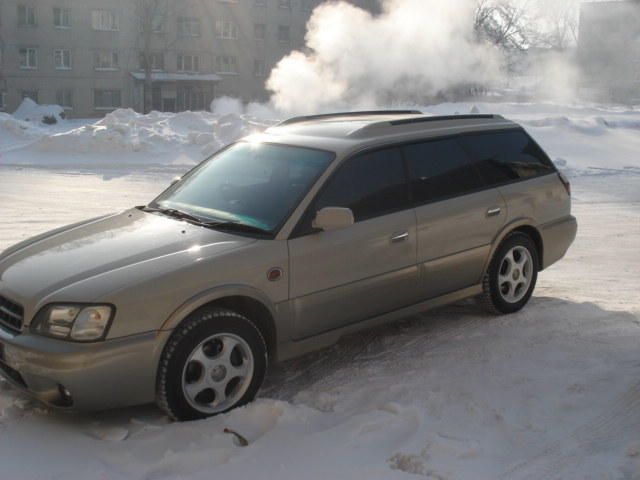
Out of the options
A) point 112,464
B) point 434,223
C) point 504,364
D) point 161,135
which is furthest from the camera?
point 161,135

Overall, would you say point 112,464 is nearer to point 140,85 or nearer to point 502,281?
point 502,281

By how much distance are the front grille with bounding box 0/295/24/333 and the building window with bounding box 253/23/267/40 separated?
57.4 meters

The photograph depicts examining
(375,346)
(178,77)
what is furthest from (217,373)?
(178,77)

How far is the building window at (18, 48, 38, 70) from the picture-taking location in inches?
1986

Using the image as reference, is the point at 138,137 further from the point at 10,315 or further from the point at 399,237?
the point at 10,315

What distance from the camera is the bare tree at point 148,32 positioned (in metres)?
52.9

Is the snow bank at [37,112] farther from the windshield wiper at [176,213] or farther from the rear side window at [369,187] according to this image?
the rear side window at [369,187]

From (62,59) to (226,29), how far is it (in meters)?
12.6

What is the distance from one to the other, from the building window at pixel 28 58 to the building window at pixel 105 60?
150 inches

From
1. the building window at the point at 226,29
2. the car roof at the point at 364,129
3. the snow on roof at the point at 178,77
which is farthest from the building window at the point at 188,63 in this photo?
the car roof at the point at 364,129

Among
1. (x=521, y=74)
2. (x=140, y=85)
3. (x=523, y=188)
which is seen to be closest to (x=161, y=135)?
(x=523, y=188)

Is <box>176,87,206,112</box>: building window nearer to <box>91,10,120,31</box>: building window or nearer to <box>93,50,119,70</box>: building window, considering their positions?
<box>93,50,119,70</box>: building window

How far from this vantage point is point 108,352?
3.93m

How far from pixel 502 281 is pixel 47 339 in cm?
358
